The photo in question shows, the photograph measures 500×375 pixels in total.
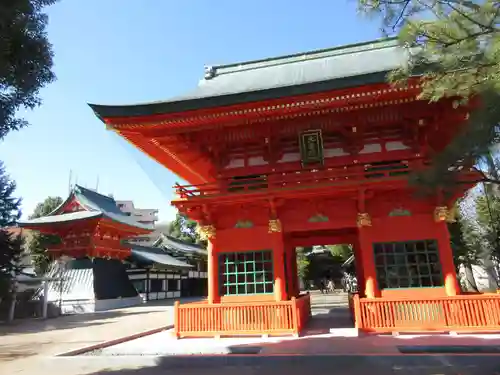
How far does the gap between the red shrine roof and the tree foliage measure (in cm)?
2278

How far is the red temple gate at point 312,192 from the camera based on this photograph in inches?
382

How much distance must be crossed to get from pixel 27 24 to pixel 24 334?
47.2 feet

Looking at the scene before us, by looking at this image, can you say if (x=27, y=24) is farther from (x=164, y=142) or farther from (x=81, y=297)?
(x=81, y=297)

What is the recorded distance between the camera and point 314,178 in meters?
10.7

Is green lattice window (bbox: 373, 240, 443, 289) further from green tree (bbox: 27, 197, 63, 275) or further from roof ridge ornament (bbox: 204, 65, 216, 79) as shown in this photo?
green tree (bbox: 27, 197, 63, 275)

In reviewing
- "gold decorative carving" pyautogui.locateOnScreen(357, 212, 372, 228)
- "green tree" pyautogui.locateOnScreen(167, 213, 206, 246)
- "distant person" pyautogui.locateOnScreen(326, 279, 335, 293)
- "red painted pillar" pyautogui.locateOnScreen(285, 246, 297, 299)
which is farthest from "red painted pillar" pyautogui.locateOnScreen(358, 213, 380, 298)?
"green tree" pyautogui.locateOnScreen(167, 213, 206, 246)

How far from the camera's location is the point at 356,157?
11414 mm

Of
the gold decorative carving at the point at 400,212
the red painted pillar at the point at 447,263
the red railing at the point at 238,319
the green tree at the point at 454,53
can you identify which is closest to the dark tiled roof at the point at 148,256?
the red railing at the point at 238,319

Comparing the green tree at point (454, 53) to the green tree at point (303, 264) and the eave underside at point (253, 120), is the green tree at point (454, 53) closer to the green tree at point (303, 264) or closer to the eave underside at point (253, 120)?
the eave underside at point (253, 120)

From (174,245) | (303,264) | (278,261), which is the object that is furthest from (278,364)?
(174,245)

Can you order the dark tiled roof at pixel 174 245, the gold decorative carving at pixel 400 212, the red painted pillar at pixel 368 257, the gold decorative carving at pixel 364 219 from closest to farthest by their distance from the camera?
the red painted pillar at pixel 368 257 < the gold decorative carving at pixel 364 219 < the gold decorative carving at pixel 400 212 < the dark tiled roof at pixel 174 245

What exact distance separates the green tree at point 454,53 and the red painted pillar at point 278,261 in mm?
5341

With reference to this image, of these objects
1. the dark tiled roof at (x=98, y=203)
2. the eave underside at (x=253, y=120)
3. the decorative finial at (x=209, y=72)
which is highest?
the decorative finial at (x=209, y=72)

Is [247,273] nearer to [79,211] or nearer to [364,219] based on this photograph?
[364,219]
